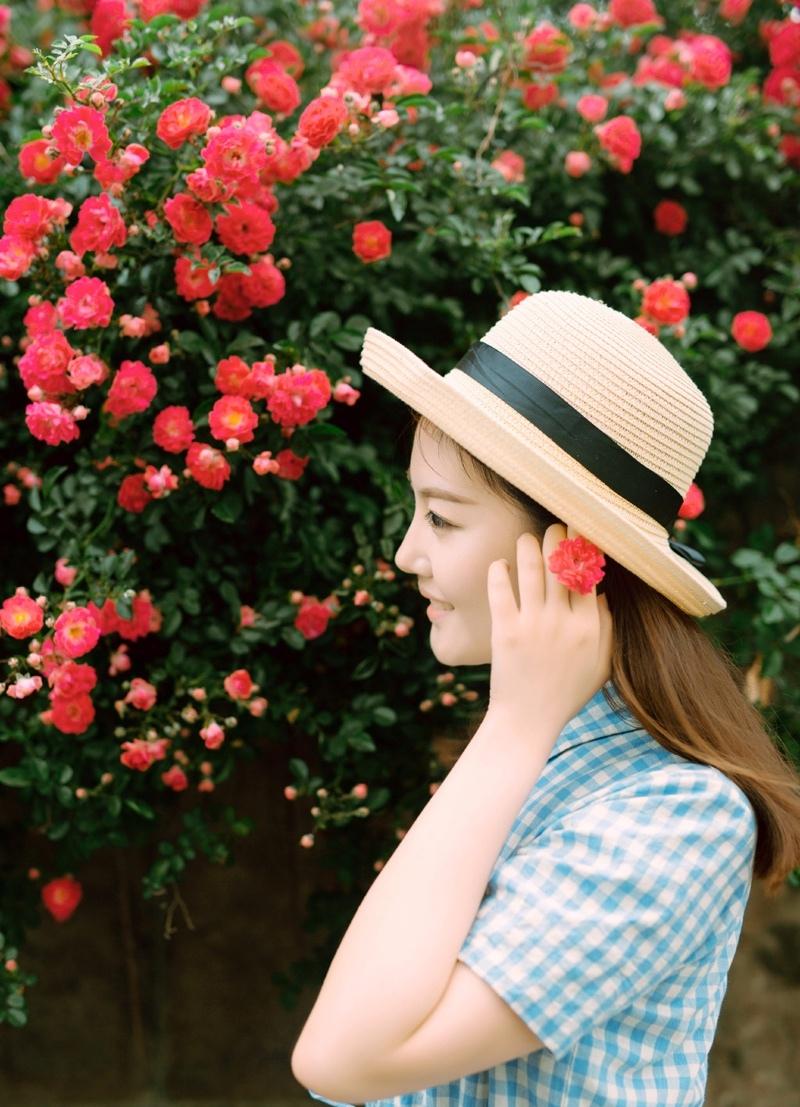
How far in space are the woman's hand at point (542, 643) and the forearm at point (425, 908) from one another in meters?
0.03

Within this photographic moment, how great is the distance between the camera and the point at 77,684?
5.91 feet

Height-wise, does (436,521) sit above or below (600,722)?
above

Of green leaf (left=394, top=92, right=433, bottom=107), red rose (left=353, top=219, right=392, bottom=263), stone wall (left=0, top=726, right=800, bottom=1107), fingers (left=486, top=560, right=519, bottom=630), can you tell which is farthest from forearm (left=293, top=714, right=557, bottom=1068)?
stone wall (left=0, top=726, right=800, bottom=1107)

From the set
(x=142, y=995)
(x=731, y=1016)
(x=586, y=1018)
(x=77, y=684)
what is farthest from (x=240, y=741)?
(x=731, y=1016)

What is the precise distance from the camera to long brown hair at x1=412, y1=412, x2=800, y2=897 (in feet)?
3.79

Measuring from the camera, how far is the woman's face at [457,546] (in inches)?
48.7

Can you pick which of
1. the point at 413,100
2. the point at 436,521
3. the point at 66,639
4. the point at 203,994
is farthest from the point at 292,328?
the point at 203,994

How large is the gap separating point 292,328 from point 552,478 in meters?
0.96

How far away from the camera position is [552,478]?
1162mm

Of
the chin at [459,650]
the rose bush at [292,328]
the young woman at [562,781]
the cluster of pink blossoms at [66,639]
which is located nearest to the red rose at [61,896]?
the rose bush at [292,328]

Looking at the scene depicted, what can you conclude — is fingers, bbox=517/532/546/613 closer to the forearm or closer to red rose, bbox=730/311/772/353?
the forearm

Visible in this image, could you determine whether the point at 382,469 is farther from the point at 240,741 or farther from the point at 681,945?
the point at 681,945

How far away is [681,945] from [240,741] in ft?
4.12

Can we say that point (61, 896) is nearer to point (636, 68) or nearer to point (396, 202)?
point (396, 202)
